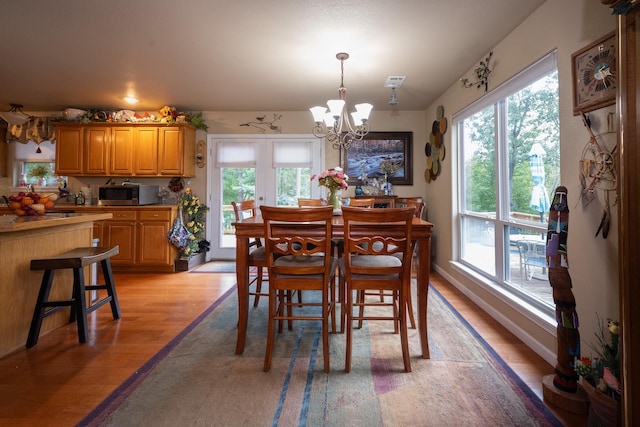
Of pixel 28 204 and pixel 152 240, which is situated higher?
pixel 28 204

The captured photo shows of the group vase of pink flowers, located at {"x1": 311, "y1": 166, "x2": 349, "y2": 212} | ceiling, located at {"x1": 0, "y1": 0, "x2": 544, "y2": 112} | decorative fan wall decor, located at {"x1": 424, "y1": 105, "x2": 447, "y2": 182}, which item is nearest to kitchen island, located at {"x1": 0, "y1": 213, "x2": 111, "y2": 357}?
ceiling, located at {"x1": 0, "y1": 0, "x2": 544, "y2": 112}

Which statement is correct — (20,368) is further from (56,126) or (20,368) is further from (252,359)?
(56,126)

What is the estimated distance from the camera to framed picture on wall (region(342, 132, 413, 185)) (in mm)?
4801

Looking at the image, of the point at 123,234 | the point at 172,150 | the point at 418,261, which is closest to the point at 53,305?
the point at 123,234

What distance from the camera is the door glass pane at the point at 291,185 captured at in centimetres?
490

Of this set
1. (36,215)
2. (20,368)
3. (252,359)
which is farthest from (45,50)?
(252,359)

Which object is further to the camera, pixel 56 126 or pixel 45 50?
pixel 56 126

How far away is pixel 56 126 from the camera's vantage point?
4488 millimetres

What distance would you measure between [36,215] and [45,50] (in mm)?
1579

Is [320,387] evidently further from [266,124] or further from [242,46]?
[266,124]

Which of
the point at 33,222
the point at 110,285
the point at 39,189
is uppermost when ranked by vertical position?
the point at 39,189

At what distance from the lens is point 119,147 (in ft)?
14.7

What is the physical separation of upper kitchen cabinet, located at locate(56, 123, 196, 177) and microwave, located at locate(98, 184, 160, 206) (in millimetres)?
321

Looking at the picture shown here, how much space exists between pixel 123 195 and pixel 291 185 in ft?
7.83
